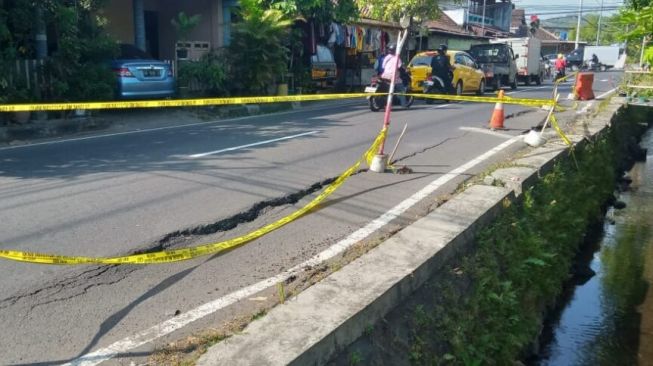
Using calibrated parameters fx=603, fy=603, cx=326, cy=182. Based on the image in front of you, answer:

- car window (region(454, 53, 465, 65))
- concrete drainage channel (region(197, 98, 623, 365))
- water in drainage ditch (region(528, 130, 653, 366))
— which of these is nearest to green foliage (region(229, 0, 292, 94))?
car window (region(454, 53, 465, 65))

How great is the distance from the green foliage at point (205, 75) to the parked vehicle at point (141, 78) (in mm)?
1673

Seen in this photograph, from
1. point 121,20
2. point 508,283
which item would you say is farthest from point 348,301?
point 121,20

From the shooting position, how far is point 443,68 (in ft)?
59.3

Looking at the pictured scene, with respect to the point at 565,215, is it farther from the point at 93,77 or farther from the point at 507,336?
the point at 93,77

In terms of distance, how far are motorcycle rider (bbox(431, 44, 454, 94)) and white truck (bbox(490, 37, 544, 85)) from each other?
12.9m

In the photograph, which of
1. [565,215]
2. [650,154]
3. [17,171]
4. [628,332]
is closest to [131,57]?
[17,171]

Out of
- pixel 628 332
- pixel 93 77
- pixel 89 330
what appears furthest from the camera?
pixel 93 77

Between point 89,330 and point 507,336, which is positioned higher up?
point 89,330

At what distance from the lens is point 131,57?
47.4ft

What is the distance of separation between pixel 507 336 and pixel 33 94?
11.0m

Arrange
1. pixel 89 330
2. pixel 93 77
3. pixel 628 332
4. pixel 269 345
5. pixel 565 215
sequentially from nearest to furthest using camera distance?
1. pixel 269 345
2. pixel 89 330
3. pixel 628 332
4. pixel 565 215
5. pixel 93 77

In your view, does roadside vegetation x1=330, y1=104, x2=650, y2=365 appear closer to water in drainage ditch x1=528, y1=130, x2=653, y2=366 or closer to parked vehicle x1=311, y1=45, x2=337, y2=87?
water in drainage ditch x1=528, y1=130, x2=653, y2=366

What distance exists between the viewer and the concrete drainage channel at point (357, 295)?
2.81 metres

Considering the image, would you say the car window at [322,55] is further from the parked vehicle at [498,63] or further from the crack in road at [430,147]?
the crack in road at [430,147]
